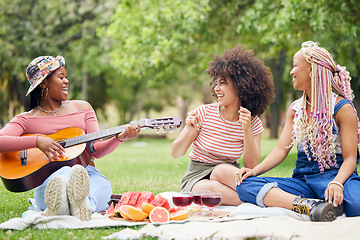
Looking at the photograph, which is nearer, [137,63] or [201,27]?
[201,27]

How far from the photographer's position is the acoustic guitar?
185 inches

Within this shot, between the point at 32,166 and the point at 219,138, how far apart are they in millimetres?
1933

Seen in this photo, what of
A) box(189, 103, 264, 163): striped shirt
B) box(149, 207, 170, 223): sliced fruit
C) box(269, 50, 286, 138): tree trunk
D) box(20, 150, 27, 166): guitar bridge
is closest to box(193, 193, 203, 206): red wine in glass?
box(149, 207, 170, 223): sliced fruit

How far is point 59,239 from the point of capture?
12.1 ft

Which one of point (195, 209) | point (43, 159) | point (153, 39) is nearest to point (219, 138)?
point (195, 209)

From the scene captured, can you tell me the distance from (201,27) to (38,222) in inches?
379

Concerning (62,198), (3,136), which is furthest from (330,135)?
(3,136)

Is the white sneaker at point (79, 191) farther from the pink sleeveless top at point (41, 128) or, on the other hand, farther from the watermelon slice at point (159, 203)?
the pink sleeveless top at point (41, 128)

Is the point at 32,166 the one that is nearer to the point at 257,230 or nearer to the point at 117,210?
the point at 117,210

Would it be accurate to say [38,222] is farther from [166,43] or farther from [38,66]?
[166,43]

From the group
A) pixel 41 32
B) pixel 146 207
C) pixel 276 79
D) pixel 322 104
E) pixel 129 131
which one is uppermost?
pixel 41 32

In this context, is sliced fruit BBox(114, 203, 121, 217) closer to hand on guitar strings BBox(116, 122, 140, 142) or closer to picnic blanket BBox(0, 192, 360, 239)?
picnic blanket BBox(0, 192, 360, 239)

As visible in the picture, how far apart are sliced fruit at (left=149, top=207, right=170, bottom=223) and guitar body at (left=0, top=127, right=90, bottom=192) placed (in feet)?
3.33

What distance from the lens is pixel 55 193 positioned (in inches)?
164
